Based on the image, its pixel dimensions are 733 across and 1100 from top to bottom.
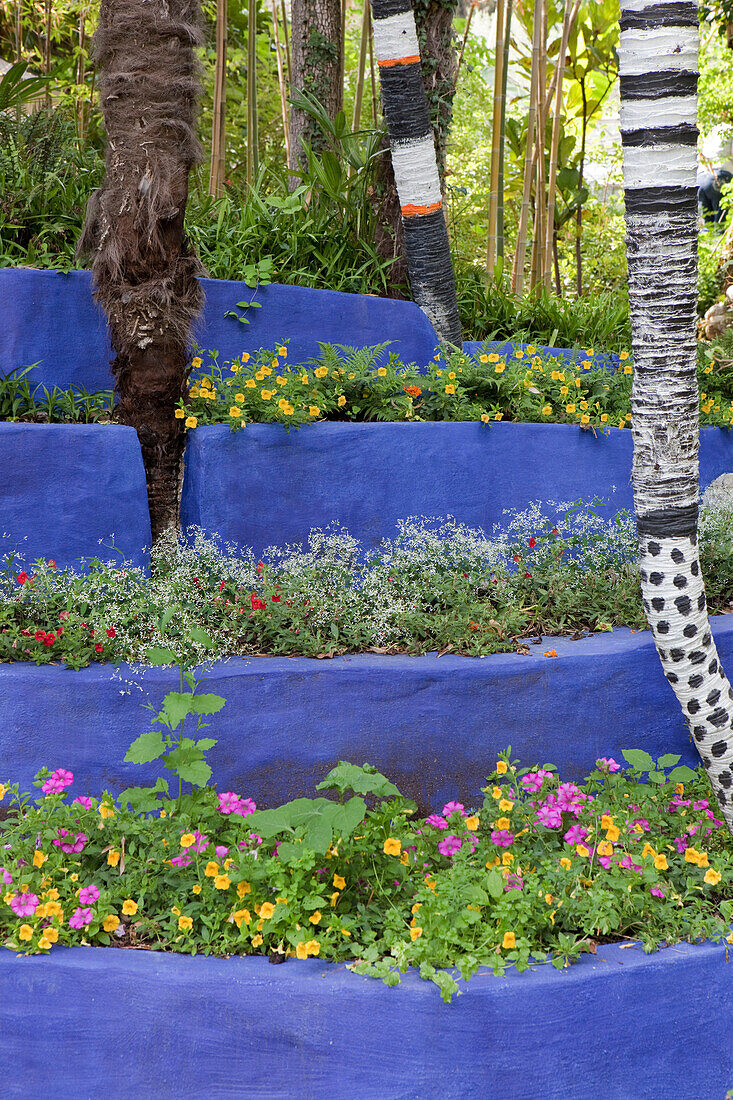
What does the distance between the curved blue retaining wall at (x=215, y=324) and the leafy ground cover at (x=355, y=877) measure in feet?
6.80

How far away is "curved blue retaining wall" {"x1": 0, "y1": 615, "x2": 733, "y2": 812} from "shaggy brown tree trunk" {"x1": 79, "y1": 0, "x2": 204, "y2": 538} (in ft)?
3.64

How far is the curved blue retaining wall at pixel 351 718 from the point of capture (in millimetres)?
2875

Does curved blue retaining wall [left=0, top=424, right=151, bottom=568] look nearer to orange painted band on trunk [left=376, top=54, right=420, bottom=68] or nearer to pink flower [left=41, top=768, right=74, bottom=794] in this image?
pink flower [left=41, top=768, right=74, bottom=794]

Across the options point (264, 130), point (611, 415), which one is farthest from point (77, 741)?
point (264, 130)

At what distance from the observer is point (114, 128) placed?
368cm

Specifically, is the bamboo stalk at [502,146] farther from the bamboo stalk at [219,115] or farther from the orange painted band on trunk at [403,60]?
the bamboo stalk at [219,115]

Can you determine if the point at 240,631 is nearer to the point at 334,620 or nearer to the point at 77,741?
the point at 334,620

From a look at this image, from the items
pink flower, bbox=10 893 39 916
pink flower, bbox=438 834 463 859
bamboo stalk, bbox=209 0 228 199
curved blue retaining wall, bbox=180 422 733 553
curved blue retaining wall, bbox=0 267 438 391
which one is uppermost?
bamboo stalk, bbox=209 0 228 199

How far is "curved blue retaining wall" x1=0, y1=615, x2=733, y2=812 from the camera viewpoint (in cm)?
288

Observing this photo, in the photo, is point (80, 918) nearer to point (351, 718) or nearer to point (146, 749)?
point (146, 749)

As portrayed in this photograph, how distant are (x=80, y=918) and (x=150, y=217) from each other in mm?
2733

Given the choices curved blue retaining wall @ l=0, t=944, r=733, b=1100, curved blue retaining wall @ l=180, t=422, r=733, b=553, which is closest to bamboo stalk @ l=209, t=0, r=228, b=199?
curved blue retaining wall @ l=180, t=422, r=733, b=553

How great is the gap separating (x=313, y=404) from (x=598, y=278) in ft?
35.5

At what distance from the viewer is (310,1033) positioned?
2.05 m
